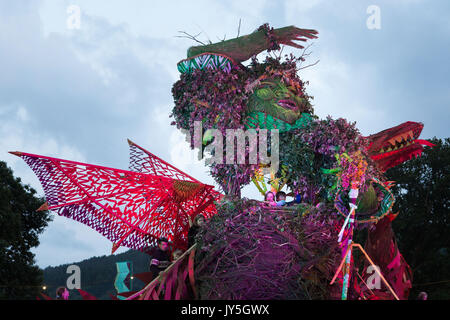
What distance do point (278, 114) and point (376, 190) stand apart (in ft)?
7.62

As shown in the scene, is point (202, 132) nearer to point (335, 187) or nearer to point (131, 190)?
point (131, 190)

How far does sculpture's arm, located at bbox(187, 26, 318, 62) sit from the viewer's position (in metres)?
10.2

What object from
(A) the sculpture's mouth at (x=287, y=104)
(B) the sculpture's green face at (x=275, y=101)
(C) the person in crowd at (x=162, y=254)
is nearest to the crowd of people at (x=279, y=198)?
(B) the sculpture's green face at (x=275, y=101)

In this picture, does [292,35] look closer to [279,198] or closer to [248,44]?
[248,44]

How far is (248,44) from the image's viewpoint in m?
10.2

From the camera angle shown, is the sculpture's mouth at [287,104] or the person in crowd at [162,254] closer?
the person in crowd at [162,254]

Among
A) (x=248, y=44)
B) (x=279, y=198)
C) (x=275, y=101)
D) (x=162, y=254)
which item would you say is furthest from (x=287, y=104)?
(x=162, y=254)

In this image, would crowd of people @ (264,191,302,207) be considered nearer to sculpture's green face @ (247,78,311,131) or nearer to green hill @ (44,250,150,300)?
sculpture's green face @ (247,78,311,131)

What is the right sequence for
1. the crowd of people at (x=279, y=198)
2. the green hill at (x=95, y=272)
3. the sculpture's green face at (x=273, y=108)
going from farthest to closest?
the green hill at (x=95, y=272) → the sculpture's green face at (x=273, y=108) → the crowd of people at (x=279, y=198)

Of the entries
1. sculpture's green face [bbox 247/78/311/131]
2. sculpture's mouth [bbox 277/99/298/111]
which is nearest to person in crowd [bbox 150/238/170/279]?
sculpture's green face [bbox 247/78/311/131]

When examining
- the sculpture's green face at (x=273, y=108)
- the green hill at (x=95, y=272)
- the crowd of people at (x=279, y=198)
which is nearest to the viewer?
the crowd of people at (x=279, y=198)

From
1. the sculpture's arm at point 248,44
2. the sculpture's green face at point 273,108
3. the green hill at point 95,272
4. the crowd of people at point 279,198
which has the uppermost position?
the sculpture's arm at point 248,44

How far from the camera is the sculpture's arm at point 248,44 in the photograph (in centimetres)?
1020

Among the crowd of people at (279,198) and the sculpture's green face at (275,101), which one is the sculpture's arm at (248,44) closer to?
the sculpture's green face at (275,101)
